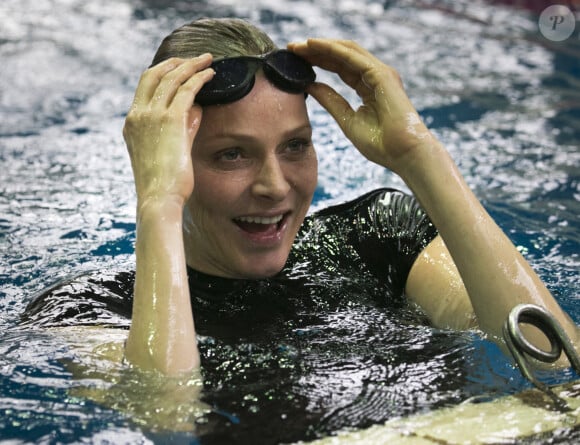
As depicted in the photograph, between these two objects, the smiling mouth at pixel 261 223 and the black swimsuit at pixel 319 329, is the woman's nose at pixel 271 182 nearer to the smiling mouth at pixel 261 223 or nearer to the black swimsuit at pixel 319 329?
the smiling mouth at pixel 261 223

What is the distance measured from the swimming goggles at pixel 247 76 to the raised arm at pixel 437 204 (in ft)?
0.25

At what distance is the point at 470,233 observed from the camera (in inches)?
86.7

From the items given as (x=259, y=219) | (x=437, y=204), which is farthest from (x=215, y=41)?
(x=437, y=204)

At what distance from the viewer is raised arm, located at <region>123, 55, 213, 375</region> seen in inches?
78.4

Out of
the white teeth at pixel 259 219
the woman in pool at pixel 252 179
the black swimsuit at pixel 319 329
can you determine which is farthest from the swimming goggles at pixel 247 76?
the black swimsuit at pixel 319 329

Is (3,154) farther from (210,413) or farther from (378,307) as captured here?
(210,413)

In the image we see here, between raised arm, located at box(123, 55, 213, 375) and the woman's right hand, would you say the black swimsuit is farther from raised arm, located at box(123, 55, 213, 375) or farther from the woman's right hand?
the woman's right hand

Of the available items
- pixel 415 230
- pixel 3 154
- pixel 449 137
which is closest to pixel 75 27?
pixel 3 154

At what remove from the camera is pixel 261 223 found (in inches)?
92.0

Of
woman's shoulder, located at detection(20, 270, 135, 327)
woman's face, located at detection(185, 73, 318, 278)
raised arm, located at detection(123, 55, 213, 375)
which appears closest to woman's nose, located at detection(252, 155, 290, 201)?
woman's face, located at detection(185, 73, 318, 278)

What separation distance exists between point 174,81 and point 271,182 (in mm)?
361

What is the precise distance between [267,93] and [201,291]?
23.5 inches

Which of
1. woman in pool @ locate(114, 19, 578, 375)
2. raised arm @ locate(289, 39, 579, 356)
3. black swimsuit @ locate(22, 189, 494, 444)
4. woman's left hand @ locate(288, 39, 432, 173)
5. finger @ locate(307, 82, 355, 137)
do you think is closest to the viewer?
black swimsuit @ locate(22, 189, 494, 444)

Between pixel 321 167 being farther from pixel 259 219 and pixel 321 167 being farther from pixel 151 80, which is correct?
pixel 151 80
